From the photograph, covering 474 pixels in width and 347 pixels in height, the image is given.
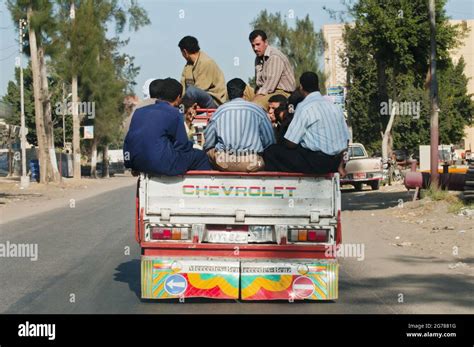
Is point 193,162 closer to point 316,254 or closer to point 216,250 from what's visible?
point 216,250

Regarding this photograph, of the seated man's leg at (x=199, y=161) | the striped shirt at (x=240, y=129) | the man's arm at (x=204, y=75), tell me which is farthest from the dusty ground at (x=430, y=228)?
the seated man's leg at (x=199, y=161)

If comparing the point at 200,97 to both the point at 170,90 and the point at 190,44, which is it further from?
the point at 170,90

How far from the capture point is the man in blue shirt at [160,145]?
29.5ft

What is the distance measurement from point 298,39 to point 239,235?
79.8m

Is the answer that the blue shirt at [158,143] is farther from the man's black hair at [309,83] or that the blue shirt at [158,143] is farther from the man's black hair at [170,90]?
the man's black hair at [309,83]

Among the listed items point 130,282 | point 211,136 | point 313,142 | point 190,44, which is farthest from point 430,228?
point 211,136

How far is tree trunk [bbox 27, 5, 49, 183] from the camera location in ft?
153

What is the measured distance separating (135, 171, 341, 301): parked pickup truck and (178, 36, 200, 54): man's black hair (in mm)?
4082

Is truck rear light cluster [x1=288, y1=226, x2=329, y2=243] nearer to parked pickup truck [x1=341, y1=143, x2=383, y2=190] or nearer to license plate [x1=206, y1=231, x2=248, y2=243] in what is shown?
license plate [x1=206, y1=231, x2=248, y2=243]

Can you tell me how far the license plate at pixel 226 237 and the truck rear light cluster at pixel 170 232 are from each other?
0.26 metres

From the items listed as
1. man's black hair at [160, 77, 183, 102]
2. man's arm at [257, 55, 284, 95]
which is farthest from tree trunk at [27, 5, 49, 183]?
man's black hair at [160, 77, 183, 102]

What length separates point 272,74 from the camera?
40.5 ft

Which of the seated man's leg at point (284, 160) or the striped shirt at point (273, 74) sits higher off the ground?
the striped shirt at point (273, 74)
